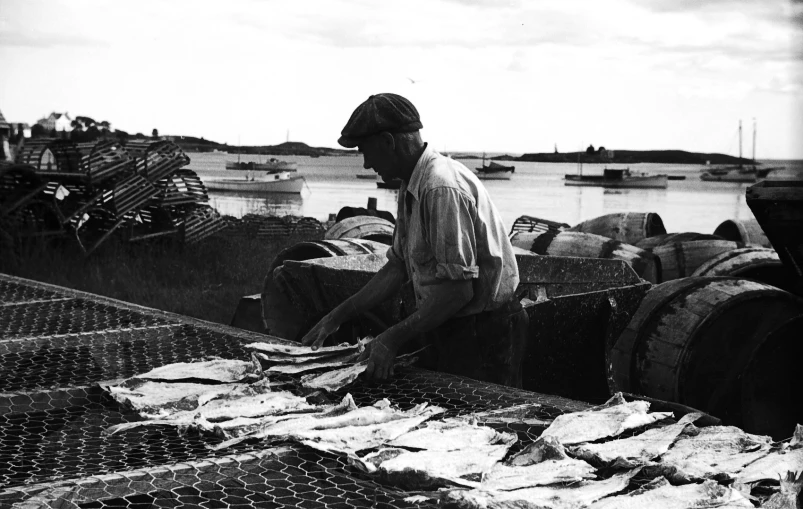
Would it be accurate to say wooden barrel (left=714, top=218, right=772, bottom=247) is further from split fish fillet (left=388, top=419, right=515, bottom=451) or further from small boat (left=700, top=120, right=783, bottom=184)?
small boat (left=700, top=120, right=783, bottom=184)

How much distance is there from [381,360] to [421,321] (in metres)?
0.30

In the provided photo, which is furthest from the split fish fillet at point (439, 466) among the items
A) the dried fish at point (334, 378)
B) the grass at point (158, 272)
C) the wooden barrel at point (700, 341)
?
the grass at point (158, 272)

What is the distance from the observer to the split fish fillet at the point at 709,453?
3.00m

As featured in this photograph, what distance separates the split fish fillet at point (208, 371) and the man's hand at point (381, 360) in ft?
1.92

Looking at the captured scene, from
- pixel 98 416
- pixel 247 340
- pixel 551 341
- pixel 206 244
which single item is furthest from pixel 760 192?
pixel 206 244

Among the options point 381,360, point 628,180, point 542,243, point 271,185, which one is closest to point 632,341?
point 381,360

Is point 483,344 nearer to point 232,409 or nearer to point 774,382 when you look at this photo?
point 232,409

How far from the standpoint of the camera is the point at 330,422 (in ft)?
12.0

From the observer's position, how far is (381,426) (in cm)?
362

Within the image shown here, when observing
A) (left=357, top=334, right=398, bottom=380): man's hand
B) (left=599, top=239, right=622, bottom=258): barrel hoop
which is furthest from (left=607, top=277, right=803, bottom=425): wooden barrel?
(left=599, top=239, right=622, bottom=258): barrel hoop

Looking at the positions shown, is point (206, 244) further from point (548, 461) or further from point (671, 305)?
point (548, 461)

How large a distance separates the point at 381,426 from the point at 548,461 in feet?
2.55

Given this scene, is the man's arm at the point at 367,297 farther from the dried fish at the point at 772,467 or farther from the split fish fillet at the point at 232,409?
the dried fish at the point at 772,467

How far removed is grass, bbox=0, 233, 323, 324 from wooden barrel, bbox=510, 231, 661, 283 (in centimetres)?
423
